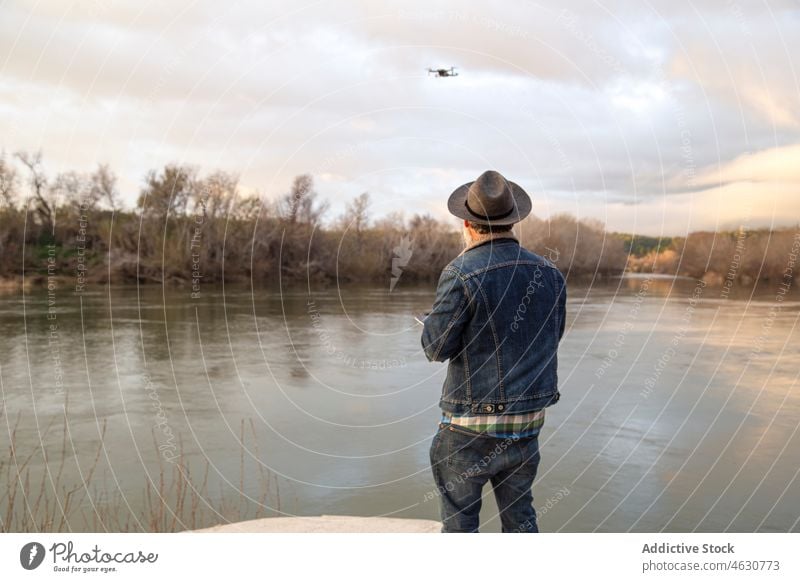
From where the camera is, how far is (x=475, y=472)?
296 centimetres

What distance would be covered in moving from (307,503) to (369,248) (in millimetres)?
8456

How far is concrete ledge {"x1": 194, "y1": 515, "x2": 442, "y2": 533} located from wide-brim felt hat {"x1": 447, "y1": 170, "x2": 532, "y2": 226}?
2165 mm

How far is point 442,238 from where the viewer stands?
13852 millimetres

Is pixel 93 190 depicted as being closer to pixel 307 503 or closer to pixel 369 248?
pixel 369 248

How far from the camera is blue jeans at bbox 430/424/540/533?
2.96 m

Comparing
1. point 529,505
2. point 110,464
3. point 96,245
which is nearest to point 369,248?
point 110,464

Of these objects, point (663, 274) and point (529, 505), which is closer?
point (529, 505)
